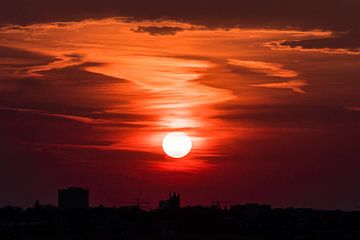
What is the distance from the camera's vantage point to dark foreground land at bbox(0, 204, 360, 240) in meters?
100

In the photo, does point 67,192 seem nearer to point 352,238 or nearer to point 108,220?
point 108,220

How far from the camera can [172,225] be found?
11556 cm

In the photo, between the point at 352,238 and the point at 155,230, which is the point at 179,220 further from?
the point at 352,238

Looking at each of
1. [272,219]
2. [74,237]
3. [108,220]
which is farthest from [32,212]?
[74,237]

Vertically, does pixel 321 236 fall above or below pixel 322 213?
below

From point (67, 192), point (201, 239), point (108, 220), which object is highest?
point (67, 192)

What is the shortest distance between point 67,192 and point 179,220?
63.3 m

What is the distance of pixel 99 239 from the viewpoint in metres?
90.7

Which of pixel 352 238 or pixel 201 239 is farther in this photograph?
pixel 352 238

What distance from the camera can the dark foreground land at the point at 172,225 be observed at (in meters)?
100

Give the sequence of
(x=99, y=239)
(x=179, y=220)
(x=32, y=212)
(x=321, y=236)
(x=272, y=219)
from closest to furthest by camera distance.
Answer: (x=99, y=239)
(x=321, y=236)
(x=179, y=220)
(x=272, y=219)
(x=32, y=212)

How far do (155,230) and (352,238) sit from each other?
1952 cm

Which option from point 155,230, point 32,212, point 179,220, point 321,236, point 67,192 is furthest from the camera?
point 67,192

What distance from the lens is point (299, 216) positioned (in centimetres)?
14150
